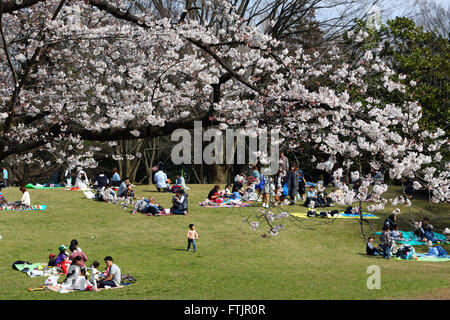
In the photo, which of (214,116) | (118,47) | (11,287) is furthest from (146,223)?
(214,116)

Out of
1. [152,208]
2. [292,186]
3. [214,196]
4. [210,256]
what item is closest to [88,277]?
[210,256]

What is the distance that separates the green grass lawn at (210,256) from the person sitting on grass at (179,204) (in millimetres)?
416

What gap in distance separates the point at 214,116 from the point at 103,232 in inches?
486

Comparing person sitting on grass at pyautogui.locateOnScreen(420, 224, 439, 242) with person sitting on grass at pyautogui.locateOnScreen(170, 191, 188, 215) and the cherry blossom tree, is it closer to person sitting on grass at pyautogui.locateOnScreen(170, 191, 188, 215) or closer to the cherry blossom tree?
person sitting on grass at pyautogui.locateOnScreen(170, 191, 188, 215)

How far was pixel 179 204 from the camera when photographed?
880 inches

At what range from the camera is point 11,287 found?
12.4m

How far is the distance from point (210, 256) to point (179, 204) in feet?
21.5

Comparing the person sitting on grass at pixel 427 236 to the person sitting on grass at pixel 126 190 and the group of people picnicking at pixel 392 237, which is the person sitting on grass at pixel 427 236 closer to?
the group of people picnicking at pixel 392 237

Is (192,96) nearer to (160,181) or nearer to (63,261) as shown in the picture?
(63,261)

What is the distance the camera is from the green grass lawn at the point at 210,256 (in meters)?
12.5

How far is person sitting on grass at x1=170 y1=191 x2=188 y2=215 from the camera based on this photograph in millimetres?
22188

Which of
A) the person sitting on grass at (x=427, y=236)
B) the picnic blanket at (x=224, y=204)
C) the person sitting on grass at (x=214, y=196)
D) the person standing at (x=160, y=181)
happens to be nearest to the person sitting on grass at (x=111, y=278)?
the picnic blanket at (x=224, y=204)

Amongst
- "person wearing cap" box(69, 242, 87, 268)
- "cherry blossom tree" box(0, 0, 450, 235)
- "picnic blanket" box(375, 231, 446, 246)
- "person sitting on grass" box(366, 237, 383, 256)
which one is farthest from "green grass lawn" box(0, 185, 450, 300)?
"cherry blossom tree" box(0, 0, 450, 235)

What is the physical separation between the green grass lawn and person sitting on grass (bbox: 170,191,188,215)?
1.36 ft
